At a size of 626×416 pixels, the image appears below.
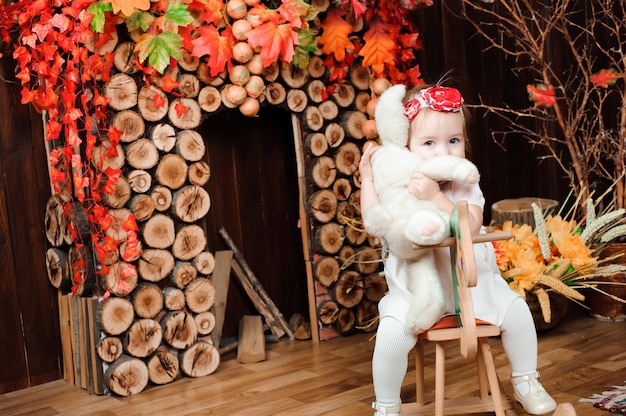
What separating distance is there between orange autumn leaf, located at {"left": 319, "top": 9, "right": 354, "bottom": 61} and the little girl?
102 centimetres

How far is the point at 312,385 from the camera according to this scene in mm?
2531

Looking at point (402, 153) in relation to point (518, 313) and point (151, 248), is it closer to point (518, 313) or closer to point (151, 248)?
point (518, 313)

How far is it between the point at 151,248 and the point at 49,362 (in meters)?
0.64

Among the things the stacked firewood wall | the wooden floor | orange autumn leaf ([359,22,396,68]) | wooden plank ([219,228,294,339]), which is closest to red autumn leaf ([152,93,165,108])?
the stacked firewood wall

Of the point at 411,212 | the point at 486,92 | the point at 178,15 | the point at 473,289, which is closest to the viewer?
the point at 411,212

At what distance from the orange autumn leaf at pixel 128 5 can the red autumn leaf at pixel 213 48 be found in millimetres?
271

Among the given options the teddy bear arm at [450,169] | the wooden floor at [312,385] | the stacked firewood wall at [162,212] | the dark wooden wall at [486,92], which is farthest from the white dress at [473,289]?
the dark wooden wall at [486,92]

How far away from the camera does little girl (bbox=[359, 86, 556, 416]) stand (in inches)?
73.9

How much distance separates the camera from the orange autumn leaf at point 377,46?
2.99 m

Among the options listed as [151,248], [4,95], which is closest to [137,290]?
[151,248]

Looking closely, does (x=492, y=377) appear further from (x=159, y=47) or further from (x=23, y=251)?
(x=23, y=251)

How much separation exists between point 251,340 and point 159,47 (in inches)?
47.8

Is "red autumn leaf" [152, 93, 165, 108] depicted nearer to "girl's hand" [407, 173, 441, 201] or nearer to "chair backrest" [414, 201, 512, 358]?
"girl's hand" [407, 173, 441, 201]

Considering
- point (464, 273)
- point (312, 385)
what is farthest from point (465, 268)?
point (312, 385)
